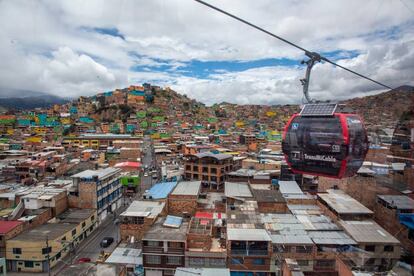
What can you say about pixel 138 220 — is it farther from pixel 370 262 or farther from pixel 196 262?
pixel 370 262

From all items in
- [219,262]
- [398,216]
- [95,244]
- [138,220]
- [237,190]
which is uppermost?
[237,190]

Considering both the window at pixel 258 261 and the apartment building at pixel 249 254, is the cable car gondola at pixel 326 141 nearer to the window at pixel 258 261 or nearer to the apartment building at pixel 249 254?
the apartment building at pixel 249 254

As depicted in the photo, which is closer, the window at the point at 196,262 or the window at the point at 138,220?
the window at the point at 196,262

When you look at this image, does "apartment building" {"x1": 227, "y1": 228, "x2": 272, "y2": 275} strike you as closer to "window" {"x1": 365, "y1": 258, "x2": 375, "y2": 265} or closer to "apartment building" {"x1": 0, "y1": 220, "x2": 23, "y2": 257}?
"window" {"x1": 365, "y1": 258, "x2": 375, "y2": 265}

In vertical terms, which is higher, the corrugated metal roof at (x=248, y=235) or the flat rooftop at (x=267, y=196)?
the flat rooftop at (x=267, y=196)

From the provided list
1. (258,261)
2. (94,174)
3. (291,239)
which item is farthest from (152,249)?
(94,174)

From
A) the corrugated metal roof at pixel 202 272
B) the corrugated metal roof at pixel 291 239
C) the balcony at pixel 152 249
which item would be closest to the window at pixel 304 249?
the corrugated metal roof at pixel 291 239

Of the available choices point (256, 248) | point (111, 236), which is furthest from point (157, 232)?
point (111, 236)
